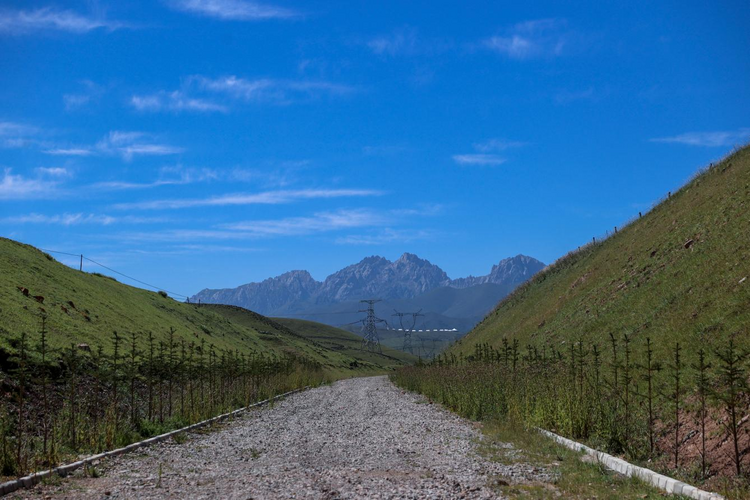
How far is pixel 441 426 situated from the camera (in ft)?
67.3

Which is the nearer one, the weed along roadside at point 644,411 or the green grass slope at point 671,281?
the weed along roadside at point 644,411

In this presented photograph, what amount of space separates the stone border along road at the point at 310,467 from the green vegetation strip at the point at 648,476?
4.49ft

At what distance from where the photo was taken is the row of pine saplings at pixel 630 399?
11359 mm

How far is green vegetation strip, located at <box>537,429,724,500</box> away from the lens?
857cm

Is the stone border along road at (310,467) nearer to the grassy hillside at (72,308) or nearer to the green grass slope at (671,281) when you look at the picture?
the green grass slope at (671,281)

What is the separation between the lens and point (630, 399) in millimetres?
17141

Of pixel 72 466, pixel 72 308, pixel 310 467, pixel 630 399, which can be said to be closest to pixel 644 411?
pixel 630 399

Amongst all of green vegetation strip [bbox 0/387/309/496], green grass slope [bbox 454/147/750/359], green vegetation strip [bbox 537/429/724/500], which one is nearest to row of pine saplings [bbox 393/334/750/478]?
green vegetation strip [bbox 537/429/724/500]

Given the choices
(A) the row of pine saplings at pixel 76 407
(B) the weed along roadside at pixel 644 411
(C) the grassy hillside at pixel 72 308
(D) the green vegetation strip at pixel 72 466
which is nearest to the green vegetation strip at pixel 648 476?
(B) the weed along roadside at pixel 644 411

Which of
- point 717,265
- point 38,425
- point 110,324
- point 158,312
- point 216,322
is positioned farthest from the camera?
point 216,322

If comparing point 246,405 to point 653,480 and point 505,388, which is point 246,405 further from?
point 653,480

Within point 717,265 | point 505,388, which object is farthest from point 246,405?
point 717,265

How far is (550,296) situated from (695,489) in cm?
5017

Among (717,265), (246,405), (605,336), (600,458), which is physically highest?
(717,265)
